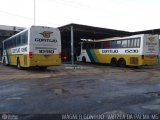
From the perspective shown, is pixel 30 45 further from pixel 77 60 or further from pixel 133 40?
pixel 77 60

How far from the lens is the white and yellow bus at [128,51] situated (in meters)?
24.7

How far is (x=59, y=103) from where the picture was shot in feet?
Answer: 28.1

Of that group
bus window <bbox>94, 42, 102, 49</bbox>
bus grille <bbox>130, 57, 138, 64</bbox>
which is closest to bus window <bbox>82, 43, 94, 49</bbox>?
bus window <bbox>94, 42, 102, 49</bbox>

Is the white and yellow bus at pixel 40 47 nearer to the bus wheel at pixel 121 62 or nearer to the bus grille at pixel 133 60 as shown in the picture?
the bus grille at pixel 133 60

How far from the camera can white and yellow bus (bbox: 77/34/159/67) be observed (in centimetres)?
2473

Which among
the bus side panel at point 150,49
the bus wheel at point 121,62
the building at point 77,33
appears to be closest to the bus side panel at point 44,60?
the building at point 77,33

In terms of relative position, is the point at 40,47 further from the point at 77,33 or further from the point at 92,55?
the point at 77,33

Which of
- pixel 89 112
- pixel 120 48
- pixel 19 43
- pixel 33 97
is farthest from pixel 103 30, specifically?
pixel 89 112

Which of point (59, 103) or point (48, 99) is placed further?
point (48, 99)

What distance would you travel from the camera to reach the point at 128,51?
86.2ft

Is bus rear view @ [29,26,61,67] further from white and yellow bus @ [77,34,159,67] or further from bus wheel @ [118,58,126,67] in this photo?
bus wheel @ [118,58,126,67]

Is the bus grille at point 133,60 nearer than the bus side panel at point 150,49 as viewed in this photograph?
No

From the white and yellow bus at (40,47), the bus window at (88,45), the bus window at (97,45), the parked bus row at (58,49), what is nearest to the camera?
the white and yellow bus at (40,47)

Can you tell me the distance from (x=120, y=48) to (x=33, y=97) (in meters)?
18.8
